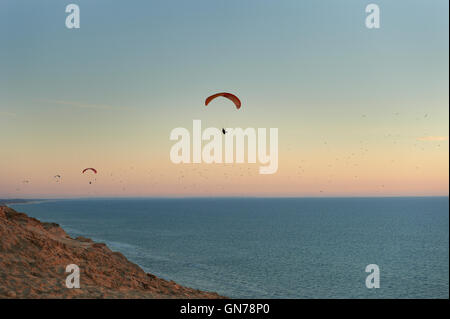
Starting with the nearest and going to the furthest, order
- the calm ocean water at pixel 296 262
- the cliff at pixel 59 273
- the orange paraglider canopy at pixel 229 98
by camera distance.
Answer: the cliff at pixel 59 273
the orange paraglider canopy at pixel 229 98
the calm ocean water at pixel 296 262

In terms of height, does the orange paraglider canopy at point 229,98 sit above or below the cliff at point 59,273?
above

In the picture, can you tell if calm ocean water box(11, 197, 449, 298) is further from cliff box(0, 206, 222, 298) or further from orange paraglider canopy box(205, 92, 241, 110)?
orange paraglider canopy box(205, 92, 241, 110)

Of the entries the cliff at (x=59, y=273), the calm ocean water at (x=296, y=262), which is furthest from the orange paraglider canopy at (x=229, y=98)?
the calm ocean water at (x=296, y=262)

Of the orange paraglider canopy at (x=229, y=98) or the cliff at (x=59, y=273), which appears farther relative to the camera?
the orange paraglider canopy at (x=229, y=98)

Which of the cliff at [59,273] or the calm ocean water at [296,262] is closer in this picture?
the cliff at [59,273]

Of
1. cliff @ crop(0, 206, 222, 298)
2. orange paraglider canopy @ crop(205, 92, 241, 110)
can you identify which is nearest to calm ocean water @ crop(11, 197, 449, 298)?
cliff @ crop(0, 206, 222, 298)

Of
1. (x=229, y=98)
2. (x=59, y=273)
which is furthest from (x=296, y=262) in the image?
(x=59, y=273)

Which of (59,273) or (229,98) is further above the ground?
(229,98)

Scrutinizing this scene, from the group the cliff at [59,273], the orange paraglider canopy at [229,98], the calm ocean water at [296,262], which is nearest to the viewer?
the cliff at [59,273]

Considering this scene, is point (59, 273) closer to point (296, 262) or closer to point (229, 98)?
point (229, 98)

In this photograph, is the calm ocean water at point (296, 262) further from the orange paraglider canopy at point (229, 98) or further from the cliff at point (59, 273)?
the orange paraglider canopy at point (229, 98)
